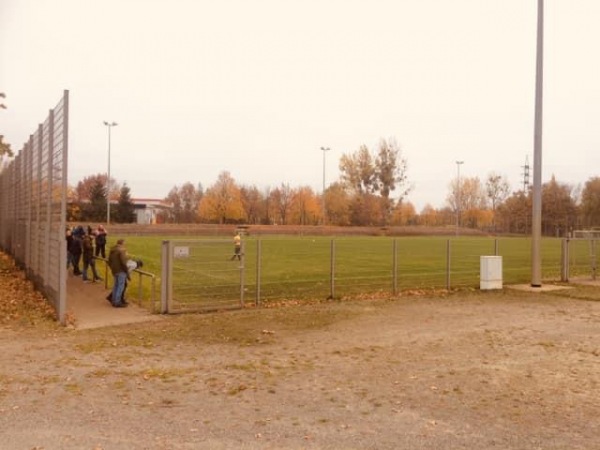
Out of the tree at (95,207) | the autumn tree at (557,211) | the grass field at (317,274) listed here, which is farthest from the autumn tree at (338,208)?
the grass field at (317,274)

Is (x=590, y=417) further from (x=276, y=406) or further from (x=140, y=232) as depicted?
(x=140, y=232)

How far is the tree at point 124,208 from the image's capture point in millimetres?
85500

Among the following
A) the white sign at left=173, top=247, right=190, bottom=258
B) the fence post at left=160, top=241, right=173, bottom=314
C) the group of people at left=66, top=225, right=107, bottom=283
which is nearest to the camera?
the fence post at left=160, top=241, right=173, bottom=314

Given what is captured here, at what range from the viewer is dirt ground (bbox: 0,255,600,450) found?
5191 millimetres

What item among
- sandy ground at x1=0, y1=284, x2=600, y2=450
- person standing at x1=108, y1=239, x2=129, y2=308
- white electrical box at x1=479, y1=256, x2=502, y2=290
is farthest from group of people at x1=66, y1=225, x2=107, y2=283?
white electrical box at x1=479, y1=256, x2=502, y2=290

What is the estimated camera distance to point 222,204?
9000 centimetres

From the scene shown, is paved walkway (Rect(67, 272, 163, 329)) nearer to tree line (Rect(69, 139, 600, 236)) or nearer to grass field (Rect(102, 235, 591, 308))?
grass field (Rect(102, 235, 591, 308))

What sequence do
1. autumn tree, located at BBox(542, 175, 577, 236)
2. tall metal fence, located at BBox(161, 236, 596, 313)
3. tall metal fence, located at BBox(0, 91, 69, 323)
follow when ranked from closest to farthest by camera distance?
tall metal fence, located at BBox(0, 91, 69, 323), tall metal fence, located at BBox(161, 236, 596, 313), autumn tree, located at BBox(542, 175, 577, 236)

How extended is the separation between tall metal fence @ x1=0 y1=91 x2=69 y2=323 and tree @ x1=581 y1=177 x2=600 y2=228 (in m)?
93.2

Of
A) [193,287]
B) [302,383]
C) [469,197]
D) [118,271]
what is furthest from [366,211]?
[302,383]

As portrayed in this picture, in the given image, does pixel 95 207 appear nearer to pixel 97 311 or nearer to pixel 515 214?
pixel 515 214

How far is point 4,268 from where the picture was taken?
22.7 metres

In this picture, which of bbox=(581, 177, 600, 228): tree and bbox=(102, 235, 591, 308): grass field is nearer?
bbox=(102, 235, 591, 308): grass field

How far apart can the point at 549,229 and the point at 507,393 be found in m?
97.9
